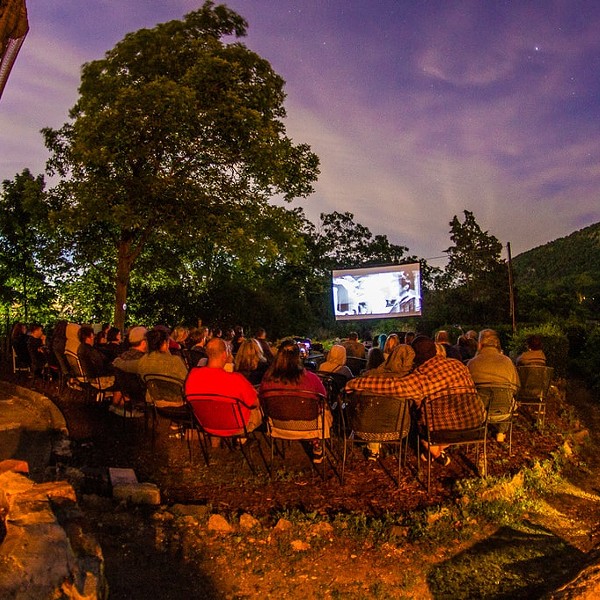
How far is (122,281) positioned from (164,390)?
12.6m

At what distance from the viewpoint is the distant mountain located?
43.1 m

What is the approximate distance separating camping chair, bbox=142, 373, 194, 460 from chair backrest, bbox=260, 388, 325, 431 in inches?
Answer: 43.1

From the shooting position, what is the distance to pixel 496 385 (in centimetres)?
658

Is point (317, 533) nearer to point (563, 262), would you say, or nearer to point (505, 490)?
point (505, 490)

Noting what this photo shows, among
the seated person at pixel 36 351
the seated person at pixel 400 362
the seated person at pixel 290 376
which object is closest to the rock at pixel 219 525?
the seated person at pixel 290 376

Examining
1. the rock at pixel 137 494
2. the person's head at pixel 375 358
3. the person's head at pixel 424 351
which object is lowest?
the rock at pixel 137 494

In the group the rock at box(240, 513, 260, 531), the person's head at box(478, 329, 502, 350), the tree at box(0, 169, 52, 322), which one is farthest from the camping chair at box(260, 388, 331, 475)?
the tree at box(0, 169, 52, 322)

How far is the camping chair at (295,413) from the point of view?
538 centimetres

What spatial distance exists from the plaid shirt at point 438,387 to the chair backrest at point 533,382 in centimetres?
195

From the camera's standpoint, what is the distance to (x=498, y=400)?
21.6ft

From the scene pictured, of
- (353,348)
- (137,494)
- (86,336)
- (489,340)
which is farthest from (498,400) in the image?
(86,336)

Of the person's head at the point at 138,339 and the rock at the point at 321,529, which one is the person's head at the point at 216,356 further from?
the person's head at the point at 138,339

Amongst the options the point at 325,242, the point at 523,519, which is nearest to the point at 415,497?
the point at 523,519

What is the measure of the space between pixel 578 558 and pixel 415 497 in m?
1.32
